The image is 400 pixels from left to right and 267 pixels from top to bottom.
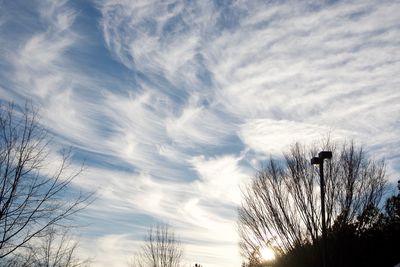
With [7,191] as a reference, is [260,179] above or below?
above

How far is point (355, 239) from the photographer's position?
1698 cm

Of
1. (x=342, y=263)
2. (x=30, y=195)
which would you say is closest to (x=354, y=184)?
(x=342, y=263)

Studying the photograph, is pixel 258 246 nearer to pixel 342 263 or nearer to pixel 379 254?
pixel 342 263

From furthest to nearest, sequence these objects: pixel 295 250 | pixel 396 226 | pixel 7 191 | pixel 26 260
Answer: pixel 396 226 → pixel 295 250 → pixel 26 260 → pixel 7 191

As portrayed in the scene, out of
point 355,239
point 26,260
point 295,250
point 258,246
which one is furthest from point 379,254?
point 26,260

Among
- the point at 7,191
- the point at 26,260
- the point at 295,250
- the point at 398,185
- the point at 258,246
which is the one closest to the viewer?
the point at 7,191

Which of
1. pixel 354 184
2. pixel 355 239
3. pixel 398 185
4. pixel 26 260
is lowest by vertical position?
pixel 26 260

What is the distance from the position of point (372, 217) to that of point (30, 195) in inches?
609

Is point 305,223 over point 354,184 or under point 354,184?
under

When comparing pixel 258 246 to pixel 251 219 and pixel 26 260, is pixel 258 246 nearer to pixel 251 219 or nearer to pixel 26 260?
pixel 251 219

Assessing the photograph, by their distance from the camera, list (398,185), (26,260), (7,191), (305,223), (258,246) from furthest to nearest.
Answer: (398,185) → (258,246) → (305,223) → (26,260) → (7,191)

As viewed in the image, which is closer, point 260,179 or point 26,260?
point 26,260

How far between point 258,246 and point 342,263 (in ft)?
12.3

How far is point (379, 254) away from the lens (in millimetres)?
17656
